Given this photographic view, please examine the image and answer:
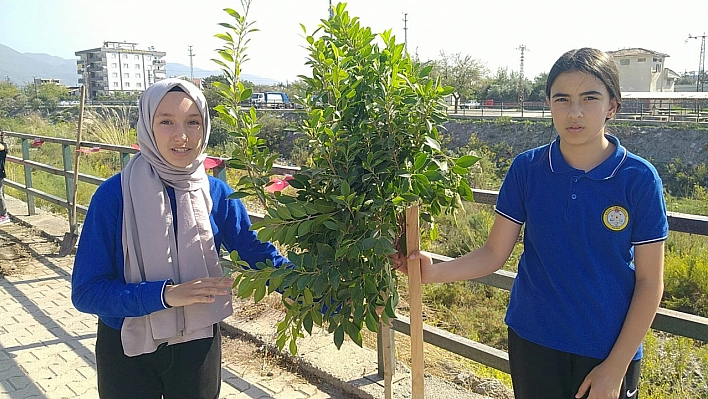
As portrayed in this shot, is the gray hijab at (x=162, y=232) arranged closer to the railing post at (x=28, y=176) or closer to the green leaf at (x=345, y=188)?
the green leaf at (x=345, y=188)

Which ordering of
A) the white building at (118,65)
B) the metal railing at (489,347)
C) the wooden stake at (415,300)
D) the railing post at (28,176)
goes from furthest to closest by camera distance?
the white building at (118,65) < the railing post at (28,176) < the metal railing at (489,347) < the wooden stake at (415,300)

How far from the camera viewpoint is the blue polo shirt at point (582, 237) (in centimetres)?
157

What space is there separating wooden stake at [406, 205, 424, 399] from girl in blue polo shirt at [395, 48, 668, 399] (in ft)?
0.24

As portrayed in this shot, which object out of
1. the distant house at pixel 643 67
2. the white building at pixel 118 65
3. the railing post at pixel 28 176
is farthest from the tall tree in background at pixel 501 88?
the white building at pixel 118 65

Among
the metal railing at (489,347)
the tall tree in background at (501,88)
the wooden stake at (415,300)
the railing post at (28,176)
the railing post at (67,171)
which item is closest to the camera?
the wooden stake at (415,300)

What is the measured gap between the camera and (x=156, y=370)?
2.09 m

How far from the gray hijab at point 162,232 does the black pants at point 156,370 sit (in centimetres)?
5

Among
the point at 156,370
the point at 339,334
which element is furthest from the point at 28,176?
the point at 339,334

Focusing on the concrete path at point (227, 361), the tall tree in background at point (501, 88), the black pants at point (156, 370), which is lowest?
the concrete path at point (227, 361)

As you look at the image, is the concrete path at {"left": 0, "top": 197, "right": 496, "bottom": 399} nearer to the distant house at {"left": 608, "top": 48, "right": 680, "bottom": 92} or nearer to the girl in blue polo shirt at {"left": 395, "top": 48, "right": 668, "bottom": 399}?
the girl in blue polo shirt at {"left": 395, "top": 48, "right": 668, "bottom": 399}

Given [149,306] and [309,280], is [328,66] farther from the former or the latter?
[149,306]

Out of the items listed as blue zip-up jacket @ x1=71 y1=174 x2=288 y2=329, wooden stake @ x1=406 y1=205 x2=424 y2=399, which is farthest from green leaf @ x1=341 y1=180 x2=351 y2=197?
blue zip-up jacket @ x1=71 y1=174 x2=288 y2=329

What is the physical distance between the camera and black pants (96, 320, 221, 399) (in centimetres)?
202

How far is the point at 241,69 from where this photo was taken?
164 cm
